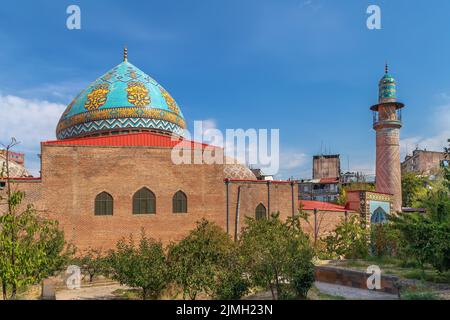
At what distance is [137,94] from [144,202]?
668cm

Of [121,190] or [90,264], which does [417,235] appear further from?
[121,190]

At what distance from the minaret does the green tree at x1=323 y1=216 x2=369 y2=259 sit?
626cm

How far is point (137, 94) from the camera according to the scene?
19219mm

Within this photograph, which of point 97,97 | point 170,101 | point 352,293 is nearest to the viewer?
point 352,293

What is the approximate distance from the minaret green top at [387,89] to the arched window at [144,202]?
1603 centimetres

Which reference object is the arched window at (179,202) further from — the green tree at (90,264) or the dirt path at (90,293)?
the dirt path at (90,293)

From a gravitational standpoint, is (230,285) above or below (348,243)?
above

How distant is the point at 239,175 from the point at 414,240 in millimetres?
10430

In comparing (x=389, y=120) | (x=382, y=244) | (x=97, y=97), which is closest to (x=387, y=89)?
(x=389, y=120)

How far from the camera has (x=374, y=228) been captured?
52.0 feet

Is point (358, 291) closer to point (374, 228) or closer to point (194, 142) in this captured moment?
point (374, 228)

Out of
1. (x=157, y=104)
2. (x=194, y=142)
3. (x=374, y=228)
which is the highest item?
(x=157, y=104)
